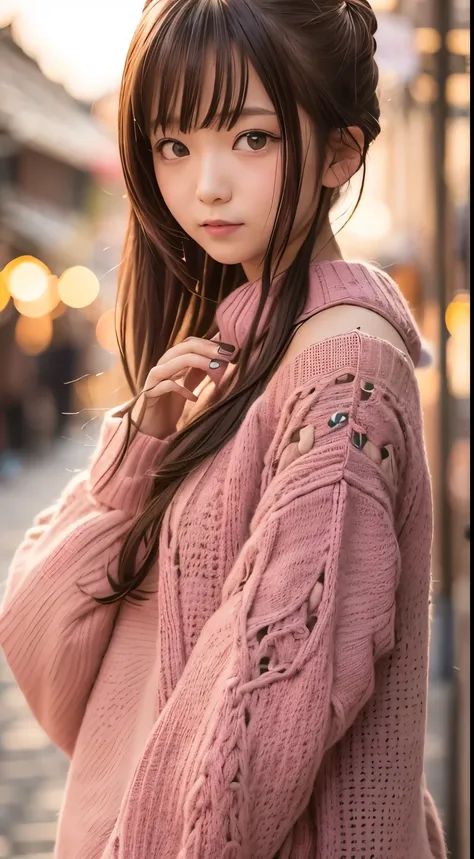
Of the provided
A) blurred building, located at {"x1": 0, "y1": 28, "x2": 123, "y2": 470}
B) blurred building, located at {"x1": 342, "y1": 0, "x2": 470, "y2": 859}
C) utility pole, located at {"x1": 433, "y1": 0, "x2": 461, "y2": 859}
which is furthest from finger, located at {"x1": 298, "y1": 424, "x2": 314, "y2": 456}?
blurred building, located at {"x1": 0, "y1": 28, "x2": 123, "y2": 470}

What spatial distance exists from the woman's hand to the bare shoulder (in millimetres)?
130

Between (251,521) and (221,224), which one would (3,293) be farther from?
(251,521)

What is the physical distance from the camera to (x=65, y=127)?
23.2m

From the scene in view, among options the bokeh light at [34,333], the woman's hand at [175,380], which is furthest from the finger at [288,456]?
the bokeh light at [34,333]

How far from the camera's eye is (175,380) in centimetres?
156

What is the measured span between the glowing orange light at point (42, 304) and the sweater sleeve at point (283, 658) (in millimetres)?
19094

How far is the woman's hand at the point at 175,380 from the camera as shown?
1.48m

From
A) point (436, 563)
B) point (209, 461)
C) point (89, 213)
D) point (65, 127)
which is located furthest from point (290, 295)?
point (89, 213)

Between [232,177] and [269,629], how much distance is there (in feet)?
1.91

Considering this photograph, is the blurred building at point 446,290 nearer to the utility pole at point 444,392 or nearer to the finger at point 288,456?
the utility pole at point 444,392

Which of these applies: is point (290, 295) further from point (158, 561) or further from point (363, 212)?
point (363, 212)

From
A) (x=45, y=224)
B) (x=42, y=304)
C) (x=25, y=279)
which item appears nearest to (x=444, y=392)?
(x=25, y=279)

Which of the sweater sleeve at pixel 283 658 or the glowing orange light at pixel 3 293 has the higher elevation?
the glowing orange light at pixel 3 293

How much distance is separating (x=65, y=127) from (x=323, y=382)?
76.0ft
